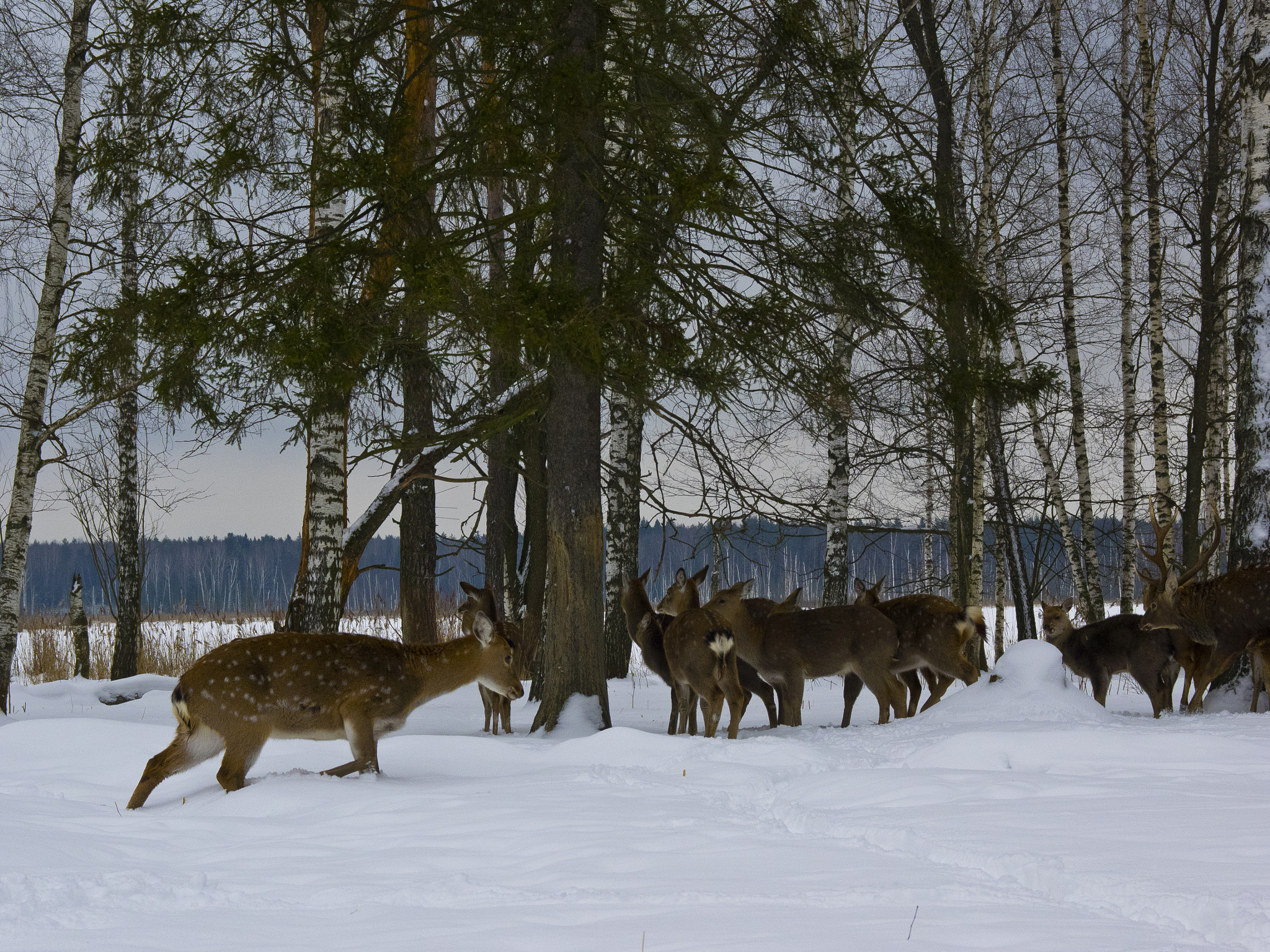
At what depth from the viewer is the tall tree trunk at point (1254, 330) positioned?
11.0 m

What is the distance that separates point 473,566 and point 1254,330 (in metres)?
10.6

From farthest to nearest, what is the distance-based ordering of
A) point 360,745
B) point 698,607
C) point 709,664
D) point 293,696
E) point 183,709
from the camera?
point 698,607 < point 709,664 < point 360,745 < point 293,696 < point 183,709

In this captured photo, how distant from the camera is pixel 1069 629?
12.6 meters

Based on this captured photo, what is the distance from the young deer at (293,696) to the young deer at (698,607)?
356 centimetres

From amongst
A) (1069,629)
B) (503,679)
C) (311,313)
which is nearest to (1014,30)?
(1069,629)

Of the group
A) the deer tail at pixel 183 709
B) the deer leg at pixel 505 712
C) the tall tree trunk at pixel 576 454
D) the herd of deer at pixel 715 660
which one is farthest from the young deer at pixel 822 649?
the deer tail at pixel 183 709

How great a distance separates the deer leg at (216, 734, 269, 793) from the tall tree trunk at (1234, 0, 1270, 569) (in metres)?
9.00

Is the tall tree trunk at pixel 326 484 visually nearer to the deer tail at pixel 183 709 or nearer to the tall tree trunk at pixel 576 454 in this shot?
the tall tree trunk at pixel 576 454

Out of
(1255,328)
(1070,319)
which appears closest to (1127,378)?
(1070,319)

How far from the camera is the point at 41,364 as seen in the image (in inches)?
518

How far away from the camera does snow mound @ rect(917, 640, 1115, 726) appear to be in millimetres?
9719

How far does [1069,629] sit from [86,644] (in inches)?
648

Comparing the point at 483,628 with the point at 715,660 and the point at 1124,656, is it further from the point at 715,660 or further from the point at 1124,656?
the point at 1124,656

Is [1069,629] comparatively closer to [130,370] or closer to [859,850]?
[859,850]
